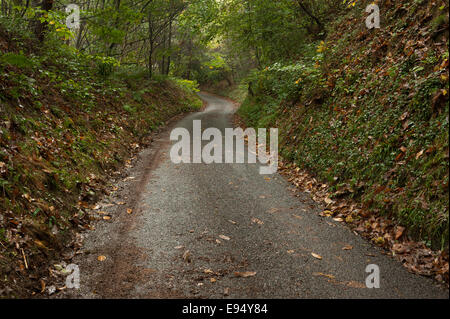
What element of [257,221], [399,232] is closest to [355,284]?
[399,232]

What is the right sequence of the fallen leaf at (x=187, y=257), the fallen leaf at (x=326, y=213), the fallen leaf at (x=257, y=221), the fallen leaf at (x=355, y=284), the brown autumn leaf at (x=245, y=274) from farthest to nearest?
the fallen leaf at (x=326, y=213) → the fallen leaf at (x=257, y=221) → the fallen leaf at (x=187, y=257) → the brown autumn leaf at (x=245, y=274) → the fallen leaf at (x=355, y=284)

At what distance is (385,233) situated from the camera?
431cm

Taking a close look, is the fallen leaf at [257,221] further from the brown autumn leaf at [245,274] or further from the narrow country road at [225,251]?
the brown autumn leaf at [245,274]

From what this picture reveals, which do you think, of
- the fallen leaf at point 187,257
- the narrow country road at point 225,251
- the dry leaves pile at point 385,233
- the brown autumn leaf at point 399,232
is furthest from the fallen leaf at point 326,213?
the fallen leaf at point 187,257

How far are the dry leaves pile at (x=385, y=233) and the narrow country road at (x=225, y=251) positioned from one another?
15 centimetres

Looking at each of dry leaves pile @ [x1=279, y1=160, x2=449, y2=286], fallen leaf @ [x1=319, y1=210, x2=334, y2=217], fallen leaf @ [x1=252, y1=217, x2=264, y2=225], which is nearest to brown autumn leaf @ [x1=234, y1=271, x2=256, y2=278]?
fallen leaf @ [x1=252, y1=217, x2=264, y2=225]

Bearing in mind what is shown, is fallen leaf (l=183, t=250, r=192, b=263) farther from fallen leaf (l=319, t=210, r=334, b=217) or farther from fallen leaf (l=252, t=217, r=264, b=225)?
fallen leaf (l=319, t=210, r=334, b=217)

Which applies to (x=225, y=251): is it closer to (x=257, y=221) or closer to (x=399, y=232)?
(x=257, y=221)

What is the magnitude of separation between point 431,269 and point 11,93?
7.88 m

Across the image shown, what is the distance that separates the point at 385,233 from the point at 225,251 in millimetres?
2299

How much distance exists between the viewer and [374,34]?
7.93m

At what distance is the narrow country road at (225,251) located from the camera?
11.3 ft

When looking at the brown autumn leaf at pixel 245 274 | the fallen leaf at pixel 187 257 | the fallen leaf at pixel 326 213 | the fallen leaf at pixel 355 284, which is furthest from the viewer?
the fallen leaf at pixel 326 213

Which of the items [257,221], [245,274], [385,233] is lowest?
[245,274]
